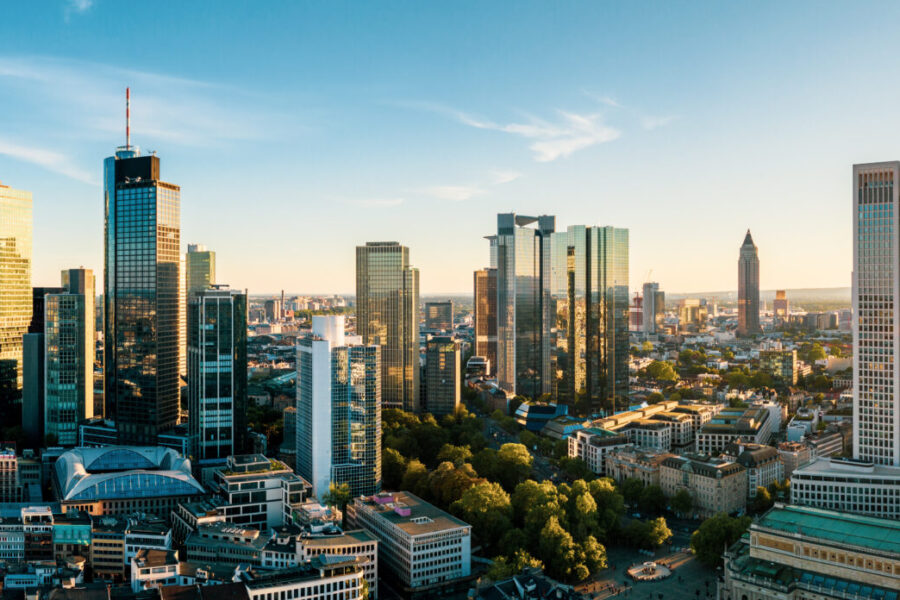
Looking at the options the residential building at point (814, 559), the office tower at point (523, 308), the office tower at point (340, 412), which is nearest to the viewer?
the residential building at point (814, 559)

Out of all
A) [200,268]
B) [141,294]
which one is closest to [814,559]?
[141,294]

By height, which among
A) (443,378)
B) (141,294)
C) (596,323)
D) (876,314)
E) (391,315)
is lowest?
(443,378)

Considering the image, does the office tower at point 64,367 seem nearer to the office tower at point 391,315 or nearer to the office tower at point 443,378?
the office tower at point 391,315

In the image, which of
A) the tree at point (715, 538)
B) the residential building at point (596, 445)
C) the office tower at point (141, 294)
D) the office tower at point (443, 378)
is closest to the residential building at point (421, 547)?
the tree at point (715, 538)

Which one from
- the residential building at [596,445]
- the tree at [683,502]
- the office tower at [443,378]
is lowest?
the tree at [683,502]

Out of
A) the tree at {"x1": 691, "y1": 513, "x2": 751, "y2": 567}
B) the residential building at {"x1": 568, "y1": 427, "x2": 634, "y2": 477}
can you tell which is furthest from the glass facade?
the residential building at {"x1": 568, "y1": 427, "x2": 634, "y2": 477}

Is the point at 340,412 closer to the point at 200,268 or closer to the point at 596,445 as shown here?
the point at 596,445
